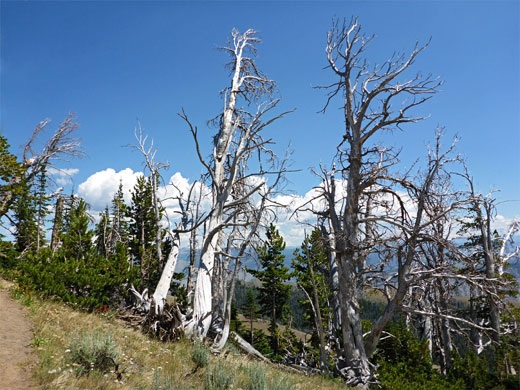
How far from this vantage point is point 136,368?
551cm

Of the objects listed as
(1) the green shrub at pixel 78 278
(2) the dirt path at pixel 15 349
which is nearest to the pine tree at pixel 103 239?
(1) the green shrub at pixel 78 278

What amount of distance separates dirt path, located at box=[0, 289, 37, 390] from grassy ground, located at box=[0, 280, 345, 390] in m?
0.15

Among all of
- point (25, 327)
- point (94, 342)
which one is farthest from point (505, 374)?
point (25, 327)

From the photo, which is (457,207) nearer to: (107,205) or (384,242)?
(384,242)

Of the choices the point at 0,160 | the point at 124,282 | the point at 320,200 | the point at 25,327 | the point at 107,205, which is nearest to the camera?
the point at 25,327

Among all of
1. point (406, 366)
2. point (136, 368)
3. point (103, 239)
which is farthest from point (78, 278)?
point (103, 239)

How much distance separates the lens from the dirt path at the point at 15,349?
4266 mm

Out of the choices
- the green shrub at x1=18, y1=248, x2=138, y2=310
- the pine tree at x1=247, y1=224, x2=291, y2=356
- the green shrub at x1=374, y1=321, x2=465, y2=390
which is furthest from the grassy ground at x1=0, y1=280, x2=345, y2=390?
the pine tree at x1=247, y1=224, x2=291, y2=356

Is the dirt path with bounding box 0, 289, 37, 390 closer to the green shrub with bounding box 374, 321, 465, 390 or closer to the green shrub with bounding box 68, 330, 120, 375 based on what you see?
the green shrub with bounding box 68, 330, 120, 375

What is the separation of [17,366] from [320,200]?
8.74 m

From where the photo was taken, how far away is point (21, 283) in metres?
9.79

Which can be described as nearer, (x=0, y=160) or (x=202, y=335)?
(x=202, y=335)

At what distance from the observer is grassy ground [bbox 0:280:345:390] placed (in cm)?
450

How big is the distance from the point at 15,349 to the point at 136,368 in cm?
217
